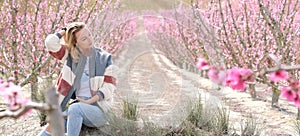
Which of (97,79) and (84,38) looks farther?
(97,79)

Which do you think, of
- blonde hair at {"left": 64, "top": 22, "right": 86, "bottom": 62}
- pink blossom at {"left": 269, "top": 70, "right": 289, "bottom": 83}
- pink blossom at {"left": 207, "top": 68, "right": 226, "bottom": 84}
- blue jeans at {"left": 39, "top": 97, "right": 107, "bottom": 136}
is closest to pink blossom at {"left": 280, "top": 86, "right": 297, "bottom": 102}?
pink blossom at {"left": 269, "top": 70, "right": 289, "bottom": 83}

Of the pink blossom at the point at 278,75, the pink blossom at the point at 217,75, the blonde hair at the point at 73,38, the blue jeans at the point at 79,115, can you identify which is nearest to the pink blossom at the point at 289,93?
the pink blossom at the point at 278,75

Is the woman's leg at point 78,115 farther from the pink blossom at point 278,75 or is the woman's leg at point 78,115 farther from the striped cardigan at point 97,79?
the pink blossom at point 278,75

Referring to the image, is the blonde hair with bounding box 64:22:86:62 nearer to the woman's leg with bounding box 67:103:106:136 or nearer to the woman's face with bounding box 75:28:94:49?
the woman's face with bounding box 75:28:94:49

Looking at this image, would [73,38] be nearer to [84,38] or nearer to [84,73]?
[84,38]

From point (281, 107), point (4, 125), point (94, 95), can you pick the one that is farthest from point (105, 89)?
point (281, 107)

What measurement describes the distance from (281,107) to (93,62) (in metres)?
4.13

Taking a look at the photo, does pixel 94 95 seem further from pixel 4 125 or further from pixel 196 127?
pixel 4 125

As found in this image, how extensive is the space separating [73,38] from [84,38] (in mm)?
133

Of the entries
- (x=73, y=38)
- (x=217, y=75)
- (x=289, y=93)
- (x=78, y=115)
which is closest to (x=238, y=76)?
(x=217, y=75)

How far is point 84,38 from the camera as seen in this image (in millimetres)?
3490

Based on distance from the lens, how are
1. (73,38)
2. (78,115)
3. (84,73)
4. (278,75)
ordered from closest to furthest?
(278,75), (78,115), (73,38), (84,73)

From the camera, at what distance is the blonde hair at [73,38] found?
3.49 metres

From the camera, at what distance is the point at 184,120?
3939 mm
